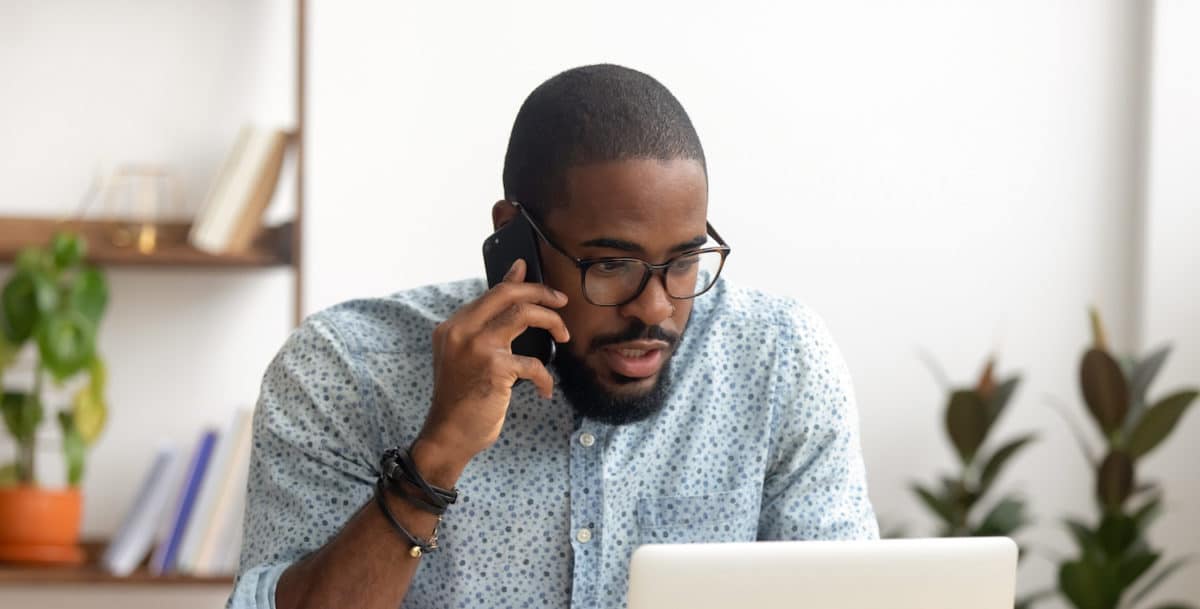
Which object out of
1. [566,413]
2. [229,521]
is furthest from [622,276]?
[229,521]

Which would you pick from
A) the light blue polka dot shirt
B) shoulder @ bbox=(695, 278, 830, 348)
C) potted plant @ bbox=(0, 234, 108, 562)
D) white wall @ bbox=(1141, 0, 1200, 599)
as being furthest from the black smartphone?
white wall @ bbox=(1141, 0, 1200, 599)

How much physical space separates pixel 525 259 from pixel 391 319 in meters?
0.27

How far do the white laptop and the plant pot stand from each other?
1.75 meters

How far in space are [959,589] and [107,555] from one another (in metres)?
1.90

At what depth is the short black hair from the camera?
1.46 metres

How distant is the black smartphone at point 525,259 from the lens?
1479mm

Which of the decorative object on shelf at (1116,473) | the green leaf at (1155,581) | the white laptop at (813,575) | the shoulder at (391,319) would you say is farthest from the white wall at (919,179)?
the white laptop at (813,575)

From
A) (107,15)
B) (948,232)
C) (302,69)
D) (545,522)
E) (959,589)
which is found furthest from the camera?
(948,232)

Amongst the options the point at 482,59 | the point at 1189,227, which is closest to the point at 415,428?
the point at 482,59

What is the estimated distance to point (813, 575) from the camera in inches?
40.1

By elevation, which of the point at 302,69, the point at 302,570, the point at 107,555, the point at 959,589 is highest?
the point at 302,69

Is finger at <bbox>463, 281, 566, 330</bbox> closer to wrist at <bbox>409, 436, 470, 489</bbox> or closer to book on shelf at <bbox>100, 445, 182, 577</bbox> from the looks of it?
wrist at <bbox>409, 436, 470, 489</bbox>

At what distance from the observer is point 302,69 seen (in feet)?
8.23

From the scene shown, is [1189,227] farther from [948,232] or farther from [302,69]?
[302,69]
